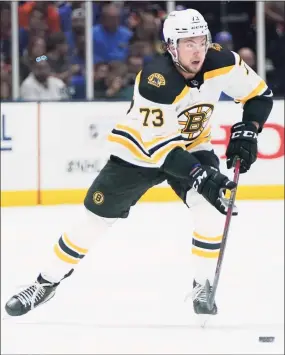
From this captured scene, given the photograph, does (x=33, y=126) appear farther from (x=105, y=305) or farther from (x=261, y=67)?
(x=105, y=305)

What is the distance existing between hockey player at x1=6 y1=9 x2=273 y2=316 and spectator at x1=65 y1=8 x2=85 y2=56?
10.6 feet

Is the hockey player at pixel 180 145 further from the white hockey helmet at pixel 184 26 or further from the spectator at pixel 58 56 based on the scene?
the spectator at pixel 58 56

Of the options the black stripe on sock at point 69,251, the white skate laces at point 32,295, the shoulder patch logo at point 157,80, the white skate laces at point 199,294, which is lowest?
the white skate laces at point 32,295

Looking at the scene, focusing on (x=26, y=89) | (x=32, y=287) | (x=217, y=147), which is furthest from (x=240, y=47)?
(x=32, y=287)

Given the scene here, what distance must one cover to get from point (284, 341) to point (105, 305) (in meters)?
0.95

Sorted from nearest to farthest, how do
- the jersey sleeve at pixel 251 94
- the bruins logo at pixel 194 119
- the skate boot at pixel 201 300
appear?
the bruins logo at pixel 194 119, the jersey sleeve at pixel 251 94, the skate boot at pixel 201 300

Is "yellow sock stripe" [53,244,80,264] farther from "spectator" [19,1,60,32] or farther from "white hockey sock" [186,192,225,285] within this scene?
"spectator" [19,1,60,32]

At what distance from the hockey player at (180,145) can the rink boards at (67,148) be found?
9.10 ft

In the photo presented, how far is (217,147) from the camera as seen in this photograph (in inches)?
263

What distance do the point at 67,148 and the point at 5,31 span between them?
0.99 metres

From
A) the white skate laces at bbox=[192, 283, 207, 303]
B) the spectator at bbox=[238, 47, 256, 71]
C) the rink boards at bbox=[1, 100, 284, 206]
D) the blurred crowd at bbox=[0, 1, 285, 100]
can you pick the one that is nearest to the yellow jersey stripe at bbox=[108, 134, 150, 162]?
the white skate laces at bbox=[192, 283, 207, 303]

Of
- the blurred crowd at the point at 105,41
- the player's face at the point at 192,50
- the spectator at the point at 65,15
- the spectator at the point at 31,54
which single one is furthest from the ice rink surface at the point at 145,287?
the spectator at the point at 65,15

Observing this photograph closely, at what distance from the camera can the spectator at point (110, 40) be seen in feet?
22.8

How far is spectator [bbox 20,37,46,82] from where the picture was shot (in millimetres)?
6848
